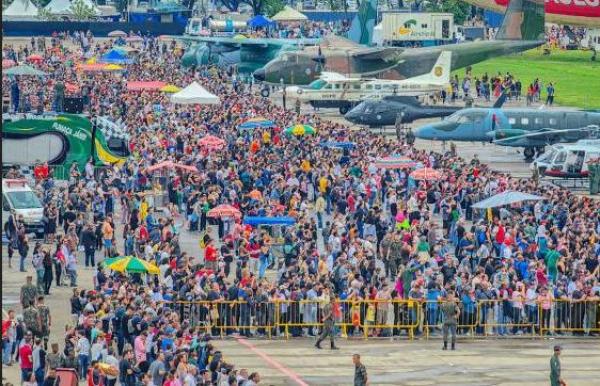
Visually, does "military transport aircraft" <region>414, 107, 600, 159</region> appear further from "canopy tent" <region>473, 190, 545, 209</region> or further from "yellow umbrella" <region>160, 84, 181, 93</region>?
"canopy tent" <region>473, 190, 545, 209</region>

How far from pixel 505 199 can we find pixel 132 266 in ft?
44.3

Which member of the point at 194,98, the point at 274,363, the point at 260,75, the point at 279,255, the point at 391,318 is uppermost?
the point at 194,98

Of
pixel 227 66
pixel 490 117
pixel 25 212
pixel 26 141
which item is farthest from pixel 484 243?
pixel 227 66

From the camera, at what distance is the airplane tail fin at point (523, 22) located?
90125 mm

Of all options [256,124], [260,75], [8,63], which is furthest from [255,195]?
[8,63]

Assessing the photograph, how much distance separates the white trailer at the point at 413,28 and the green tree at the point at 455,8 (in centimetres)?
1611

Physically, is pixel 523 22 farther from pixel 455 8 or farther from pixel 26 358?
pixel 26 358

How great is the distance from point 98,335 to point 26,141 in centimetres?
2570

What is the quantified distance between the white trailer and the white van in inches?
2902

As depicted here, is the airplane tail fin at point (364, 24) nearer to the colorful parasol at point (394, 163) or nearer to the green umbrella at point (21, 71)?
the green umbrella at point (21, 71)

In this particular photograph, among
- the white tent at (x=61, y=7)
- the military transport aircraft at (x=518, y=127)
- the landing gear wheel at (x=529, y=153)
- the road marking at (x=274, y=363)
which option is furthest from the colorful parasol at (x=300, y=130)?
the white tent at (x=61, y=7)

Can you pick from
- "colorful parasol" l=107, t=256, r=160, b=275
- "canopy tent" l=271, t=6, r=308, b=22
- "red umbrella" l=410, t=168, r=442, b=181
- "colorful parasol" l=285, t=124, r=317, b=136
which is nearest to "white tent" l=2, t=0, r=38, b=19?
"canopy tent" l=271, t=6, r=308, b=22

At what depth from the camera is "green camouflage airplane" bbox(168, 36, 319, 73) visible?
94.2 m

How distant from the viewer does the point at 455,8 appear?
136250 mm
